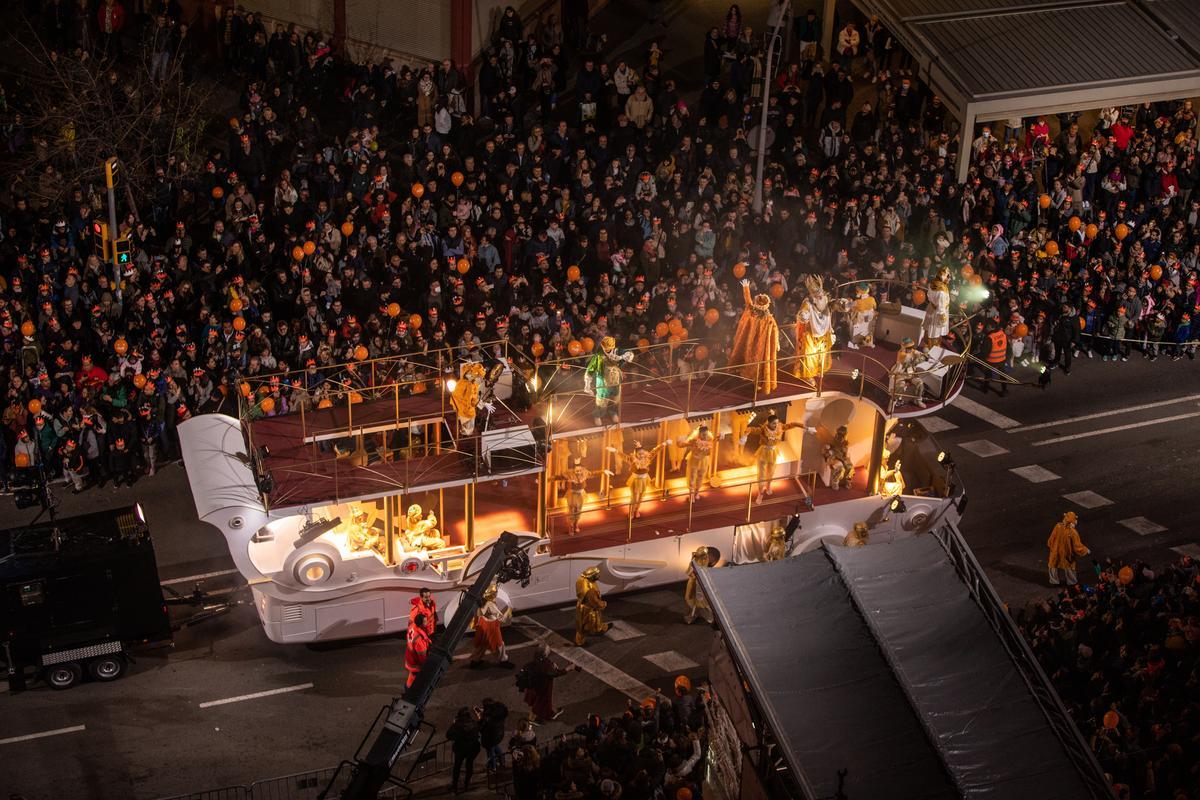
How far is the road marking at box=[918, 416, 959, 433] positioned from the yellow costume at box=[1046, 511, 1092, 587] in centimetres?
503

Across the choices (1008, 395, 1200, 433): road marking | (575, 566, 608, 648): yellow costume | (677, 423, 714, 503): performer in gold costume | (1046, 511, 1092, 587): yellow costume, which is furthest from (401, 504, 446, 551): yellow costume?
(1008, 395, 1200, 433): road marking

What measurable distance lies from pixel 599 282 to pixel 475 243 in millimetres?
2648

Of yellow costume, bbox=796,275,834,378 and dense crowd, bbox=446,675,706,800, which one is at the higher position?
yellow costume, bbox=796,275,834,378

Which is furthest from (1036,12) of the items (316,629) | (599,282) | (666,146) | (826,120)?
(316,629)

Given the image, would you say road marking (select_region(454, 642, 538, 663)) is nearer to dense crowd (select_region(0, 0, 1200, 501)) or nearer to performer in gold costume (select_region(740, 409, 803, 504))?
performer in gold costume (select_region(740, 409, 803, 504))

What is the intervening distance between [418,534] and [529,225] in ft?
31.1

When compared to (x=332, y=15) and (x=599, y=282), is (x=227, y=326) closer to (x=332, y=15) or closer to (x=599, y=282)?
(x=599, y=282)

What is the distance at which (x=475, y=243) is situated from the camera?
28641 mm

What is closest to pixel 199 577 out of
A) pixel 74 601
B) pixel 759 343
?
pixel 74 601

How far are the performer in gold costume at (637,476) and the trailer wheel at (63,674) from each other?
335 inches

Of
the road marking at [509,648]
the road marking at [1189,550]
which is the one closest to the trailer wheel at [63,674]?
the road marking at [509,648]

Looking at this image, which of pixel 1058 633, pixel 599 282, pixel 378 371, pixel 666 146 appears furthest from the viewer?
pixel 666 146

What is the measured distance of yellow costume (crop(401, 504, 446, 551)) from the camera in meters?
21.6

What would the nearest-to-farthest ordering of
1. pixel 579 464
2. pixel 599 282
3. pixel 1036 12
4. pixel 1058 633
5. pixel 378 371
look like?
pixel 1058 633 → pixel 579 464 → pixel 378 371 → pixel 599 282 → pixel 1036 12
